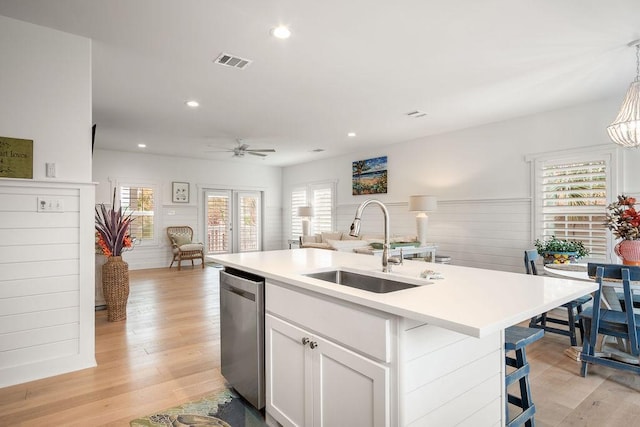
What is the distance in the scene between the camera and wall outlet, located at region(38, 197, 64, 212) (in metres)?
2.55

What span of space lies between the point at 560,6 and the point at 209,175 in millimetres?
7681

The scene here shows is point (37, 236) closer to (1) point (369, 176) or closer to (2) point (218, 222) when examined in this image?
(1) point (369, 176)

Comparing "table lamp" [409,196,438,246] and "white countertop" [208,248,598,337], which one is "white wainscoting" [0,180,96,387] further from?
"table lamp" [409,196,438,246]

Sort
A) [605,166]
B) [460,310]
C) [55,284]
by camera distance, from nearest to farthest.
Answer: [460,310] → [55,284] → [605,166]

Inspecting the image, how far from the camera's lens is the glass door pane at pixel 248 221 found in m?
9.28

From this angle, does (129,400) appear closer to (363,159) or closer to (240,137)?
(240,137)

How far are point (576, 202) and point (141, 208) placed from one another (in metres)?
8.00

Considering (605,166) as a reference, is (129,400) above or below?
below

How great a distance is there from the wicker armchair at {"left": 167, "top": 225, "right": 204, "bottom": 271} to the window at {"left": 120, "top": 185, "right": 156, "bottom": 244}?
42cm

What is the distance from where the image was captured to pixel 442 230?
6.10 m

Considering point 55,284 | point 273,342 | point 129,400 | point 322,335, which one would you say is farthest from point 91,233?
point 322,335

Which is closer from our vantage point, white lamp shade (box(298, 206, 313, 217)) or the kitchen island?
the kitchen island

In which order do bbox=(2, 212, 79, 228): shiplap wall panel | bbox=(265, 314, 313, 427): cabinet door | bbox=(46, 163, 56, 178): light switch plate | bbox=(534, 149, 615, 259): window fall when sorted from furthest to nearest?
bbox=(534, 149, 615, 259): window < bbox=(46, 163, 56, 178): light switch plate < bbox=(2, 212, 79, 228): shiplap wall panel < bbox=(265, 314, 313, 427): cabinet door

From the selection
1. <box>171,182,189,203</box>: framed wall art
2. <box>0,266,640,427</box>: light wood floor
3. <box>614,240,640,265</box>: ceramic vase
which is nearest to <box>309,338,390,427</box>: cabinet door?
<box>0,266,640,427</box>: light wood floor
